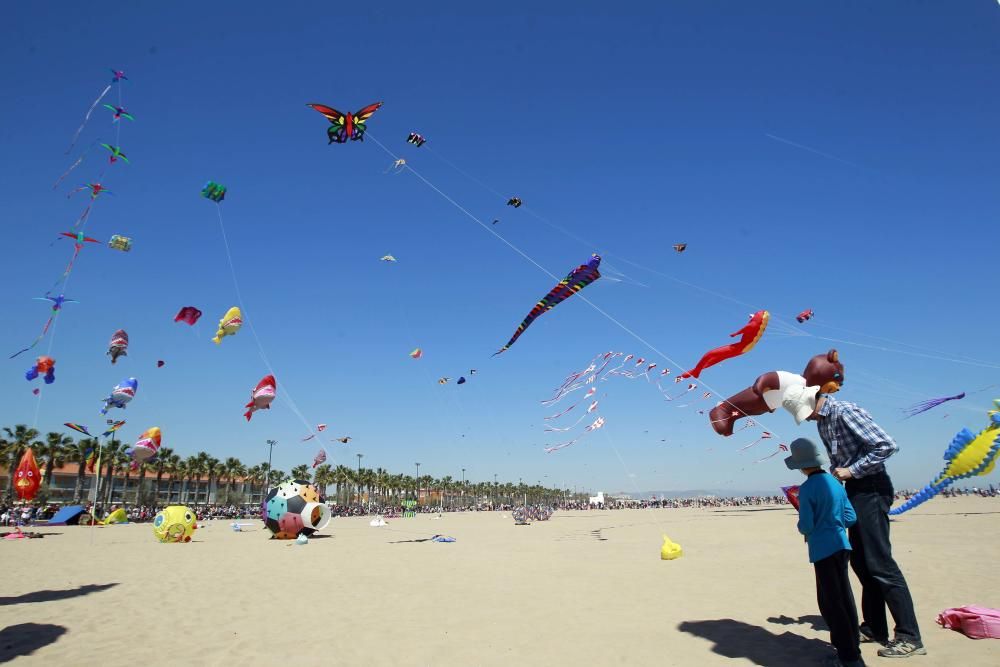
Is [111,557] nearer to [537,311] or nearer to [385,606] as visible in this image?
[385,606]

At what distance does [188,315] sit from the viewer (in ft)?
55.3

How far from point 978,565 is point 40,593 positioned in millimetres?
16564

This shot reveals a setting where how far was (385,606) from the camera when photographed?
25.6ft

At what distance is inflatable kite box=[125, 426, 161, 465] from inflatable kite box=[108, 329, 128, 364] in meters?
4.69

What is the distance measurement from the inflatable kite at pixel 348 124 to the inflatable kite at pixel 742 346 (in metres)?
7.26

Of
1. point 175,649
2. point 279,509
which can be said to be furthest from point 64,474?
point 175,649

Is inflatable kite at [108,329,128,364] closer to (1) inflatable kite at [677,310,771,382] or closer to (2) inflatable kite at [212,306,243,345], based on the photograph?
(2) inflatable kite at [212,306,243,345]

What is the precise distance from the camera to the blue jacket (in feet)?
14.8

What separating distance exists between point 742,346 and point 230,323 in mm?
14227

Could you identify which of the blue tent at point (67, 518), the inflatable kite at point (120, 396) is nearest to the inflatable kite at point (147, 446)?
the inflatable kite at point (120, 396)

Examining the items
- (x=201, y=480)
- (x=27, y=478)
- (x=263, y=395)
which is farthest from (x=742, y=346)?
(x=201, y=480)

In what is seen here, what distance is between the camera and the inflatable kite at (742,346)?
8.27 meters

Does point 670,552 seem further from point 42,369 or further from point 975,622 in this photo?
point 42,369

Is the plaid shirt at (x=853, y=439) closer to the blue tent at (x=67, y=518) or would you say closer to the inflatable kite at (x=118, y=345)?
the inflatable kite at (x=118, y=345)
